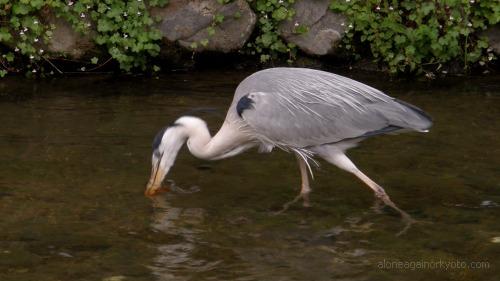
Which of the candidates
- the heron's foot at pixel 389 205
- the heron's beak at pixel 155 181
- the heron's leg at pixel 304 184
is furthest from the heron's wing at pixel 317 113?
the heron's beak at pixel 155 181

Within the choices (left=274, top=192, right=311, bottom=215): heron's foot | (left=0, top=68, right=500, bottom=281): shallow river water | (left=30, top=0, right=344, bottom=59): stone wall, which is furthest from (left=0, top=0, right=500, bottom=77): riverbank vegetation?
(left=274, top=192, right=311, bottom=215): heron's foot

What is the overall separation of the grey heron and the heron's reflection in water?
0.35 m

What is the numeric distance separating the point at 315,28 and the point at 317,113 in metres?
3.30

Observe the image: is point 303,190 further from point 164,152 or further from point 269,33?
point 269,33

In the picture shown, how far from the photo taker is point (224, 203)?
638 centimetres

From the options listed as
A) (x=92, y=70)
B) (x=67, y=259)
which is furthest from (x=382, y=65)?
(x=67, y=259)

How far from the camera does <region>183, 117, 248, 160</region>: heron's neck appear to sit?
6.70 meters

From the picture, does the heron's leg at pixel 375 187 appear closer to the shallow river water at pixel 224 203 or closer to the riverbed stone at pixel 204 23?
the shallow river water at pixel 224 203

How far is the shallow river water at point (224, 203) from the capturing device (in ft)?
17.4

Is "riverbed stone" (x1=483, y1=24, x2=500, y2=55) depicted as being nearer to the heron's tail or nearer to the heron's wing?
the heron's wing

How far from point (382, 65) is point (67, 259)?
210 inches

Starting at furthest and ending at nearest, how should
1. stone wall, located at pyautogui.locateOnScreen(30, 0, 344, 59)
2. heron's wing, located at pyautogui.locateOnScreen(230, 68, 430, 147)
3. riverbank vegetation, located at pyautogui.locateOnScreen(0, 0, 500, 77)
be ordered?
1. stone wall, located at pyautogui.locateOnScreen(30, 0, 344, 59)
2. riverbank vegetation, located at pyautogui.locateOnScreen(0, 0, 500, 77)
3. heron's wing, located at pyautogui.locateOnScreen(230, 68, 430, 147)

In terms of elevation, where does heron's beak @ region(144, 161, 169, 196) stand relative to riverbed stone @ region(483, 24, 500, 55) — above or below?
below

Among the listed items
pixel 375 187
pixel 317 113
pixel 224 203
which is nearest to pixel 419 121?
pixel 375 187
